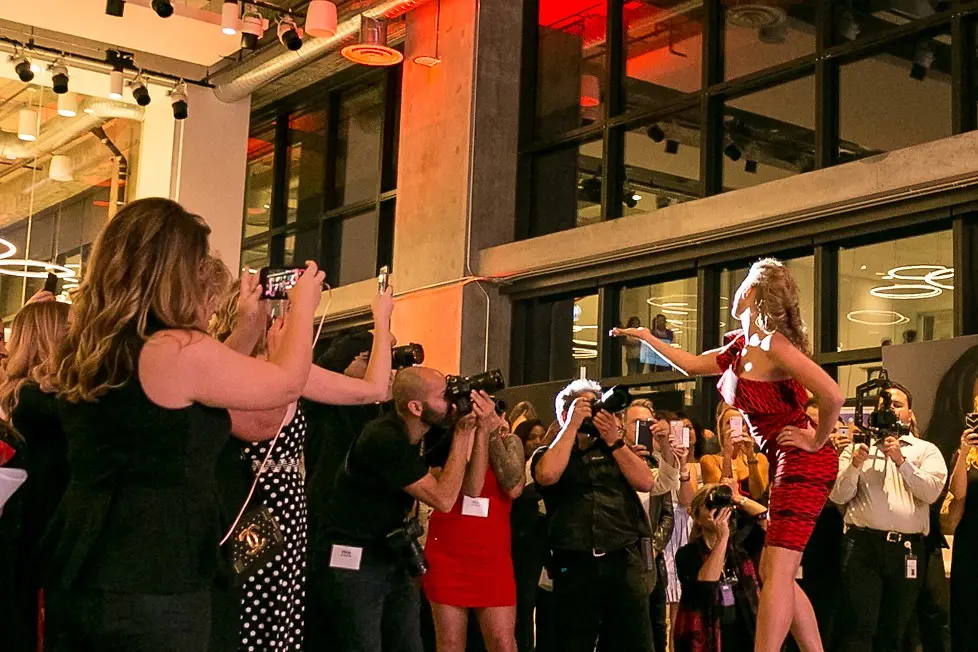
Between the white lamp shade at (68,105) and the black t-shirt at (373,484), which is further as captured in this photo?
the white lamp shade at (68,105)

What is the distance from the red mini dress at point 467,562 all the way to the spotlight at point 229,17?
495 centimetres

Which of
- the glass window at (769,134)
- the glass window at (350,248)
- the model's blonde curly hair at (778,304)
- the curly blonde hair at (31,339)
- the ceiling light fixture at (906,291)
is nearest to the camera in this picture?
the curly blonde hair at (31,339)

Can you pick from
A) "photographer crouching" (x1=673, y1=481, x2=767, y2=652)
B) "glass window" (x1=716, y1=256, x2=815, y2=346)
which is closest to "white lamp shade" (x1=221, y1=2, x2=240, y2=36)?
"glass window" (x1=716, y1=256, x2=815, y2=346)

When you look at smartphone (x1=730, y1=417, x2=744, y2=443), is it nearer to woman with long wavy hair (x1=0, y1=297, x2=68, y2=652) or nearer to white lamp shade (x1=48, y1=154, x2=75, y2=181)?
woman with long wavy hair (x1=0, y1=297, x2=68, y2=652)

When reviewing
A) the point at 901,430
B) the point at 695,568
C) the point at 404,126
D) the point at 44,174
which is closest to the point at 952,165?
the point at 901,430

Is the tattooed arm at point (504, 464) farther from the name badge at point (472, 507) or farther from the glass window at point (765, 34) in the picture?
the glass window at point (765, 34)

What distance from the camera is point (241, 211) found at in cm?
1003

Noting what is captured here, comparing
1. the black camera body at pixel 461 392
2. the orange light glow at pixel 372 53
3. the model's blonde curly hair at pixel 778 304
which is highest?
the orange light glow at pixel 372 53

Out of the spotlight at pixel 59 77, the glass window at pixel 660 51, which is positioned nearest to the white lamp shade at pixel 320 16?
the spotlight at pixel 59 77

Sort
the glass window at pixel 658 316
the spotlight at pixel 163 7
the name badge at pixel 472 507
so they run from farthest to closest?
the glass window at pixel 658 316 → the spotlight at pixel 163 7 → the name badge at pixel 472 507

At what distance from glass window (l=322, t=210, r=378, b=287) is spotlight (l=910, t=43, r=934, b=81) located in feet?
17.6

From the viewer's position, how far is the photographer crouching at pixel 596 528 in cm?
486

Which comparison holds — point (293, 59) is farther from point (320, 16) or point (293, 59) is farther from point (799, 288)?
point (799, 288)

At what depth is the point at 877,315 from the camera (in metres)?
7.34
